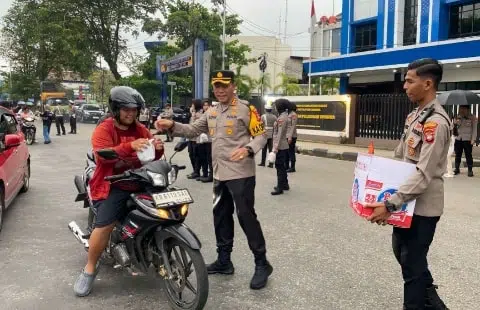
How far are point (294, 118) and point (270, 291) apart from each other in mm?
6953

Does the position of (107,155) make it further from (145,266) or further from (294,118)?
(294,118)

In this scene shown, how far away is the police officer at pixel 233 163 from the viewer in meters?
3.90

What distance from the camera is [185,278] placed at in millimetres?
3410

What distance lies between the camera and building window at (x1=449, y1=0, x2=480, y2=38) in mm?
21725

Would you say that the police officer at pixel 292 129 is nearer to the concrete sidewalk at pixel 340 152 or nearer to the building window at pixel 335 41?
the concrete sidewalk at pixel 340 152

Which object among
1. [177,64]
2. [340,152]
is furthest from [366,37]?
[340,152]

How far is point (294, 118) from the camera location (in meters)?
10.5

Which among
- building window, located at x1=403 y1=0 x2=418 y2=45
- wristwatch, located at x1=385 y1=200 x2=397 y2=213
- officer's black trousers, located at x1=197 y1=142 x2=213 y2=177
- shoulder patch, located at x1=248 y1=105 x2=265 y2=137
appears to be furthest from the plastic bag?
building window, located at x1=403 y1=0 x2=418 y2=45

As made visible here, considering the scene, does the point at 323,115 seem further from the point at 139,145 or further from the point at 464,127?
the point at 139,145

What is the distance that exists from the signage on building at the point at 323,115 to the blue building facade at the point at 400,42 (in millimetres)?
4811

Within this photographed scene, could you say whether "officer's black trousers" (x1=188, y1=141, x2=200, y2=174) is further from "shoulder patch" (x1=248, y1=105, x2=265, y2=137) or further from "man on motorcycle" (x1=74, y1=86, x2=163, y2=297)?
"man on motorcycle" (x1=74, y1=86, x2=163, y2=297)

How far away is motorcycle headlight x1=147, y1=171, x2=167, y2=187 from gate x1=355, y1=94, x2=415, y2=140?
1387cm

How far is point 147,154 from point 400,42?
23.8 meters

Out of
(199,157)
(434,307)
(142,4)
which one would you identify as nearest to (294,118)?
(199,157)
